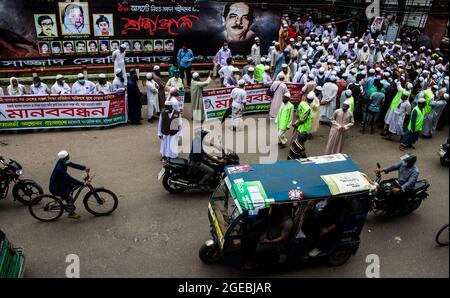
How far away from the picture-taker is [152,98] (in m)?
11.8

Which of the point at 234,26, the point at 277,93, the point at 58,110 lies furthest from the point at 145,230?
the point at 234,26

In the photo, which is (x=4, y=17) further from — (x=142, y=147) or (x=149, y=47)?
(x=142, y=147)

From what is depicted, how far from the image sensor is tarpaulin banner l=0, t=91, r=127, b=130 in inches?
415

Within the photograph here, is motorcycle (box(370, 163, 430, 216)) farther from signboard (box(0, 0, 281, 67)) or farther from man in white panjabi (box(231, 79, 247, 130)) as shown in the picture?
signboard (box(0, 0, 281, 67))

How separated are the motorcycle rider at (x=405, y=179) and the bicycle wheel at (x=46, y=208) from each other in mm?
6175

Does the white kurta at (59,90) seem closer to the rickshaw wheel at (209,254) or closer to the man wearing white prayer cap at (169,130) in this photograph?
the man wearing white prayer cap at (169,130)

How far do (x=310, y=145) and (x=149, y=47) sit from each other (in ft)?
26.0

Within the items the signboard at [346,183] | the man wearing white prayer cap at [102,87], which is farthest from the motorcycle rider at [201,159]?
the man wearing white prayer cap at [102,87]

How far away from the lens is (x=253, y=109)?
12.9 m

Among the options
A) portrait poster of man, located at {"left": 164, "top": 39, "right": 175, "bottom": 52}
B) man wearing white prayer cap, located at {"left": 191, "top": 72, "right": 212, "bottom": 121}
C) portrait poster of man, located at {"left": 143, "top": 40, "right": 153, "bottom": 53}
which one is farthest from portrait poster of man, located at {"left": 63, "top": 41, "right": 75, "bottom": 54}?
man wearing white prayer cap, located at {"left": 191, "top": 72, "right": 212, "bottom": 121}

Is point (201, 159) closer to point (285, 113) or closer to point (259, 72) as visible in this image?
point (285, 113)

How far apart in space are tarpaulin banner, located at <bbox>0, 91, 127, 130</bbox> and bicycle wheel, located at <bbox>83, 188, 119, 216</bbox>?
396cm

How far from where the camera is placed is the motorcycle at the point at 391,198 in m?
7.66

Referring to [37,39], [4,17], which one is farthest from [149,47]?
[4,17]
